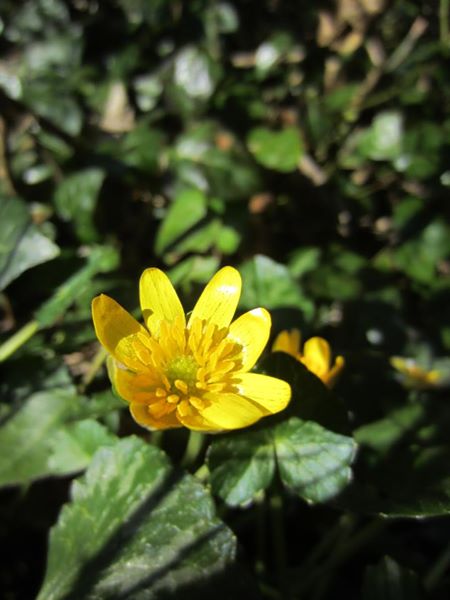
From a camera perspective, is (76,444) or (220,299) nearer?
(220,299)

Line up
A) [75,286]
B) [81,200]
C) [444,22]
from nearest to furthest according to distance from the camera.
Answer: [75,286], [81,200], [444,22]

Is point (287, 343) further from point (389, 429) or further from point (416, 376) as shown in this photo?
point (416, 376)

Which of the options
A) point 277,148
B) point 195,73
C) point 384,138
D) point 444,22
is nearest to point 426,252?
point 384,138

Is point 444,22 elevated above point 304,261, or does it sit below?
above

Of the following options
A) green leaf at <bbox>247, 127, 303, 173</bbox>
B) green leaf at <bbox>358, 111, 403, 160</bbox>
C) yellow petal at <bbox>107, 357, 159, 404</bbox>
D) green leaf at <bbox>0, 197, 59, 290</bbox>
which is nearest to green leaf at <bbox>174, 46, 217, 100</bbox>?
green leaf at <bbox>247, 127, 303, 173</bbox>

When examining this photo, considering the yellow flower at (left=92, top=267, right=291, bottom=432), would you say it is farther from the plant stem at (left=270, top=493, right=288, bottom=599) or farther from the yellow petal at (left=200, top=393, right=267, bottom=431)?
the plant stem at (left=270, top=493, right=288, bottom=599)

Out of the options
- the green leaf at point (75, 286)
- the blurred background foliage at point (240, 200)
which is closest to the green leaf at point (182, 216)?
the blurred background foliage at point (240, 200)
